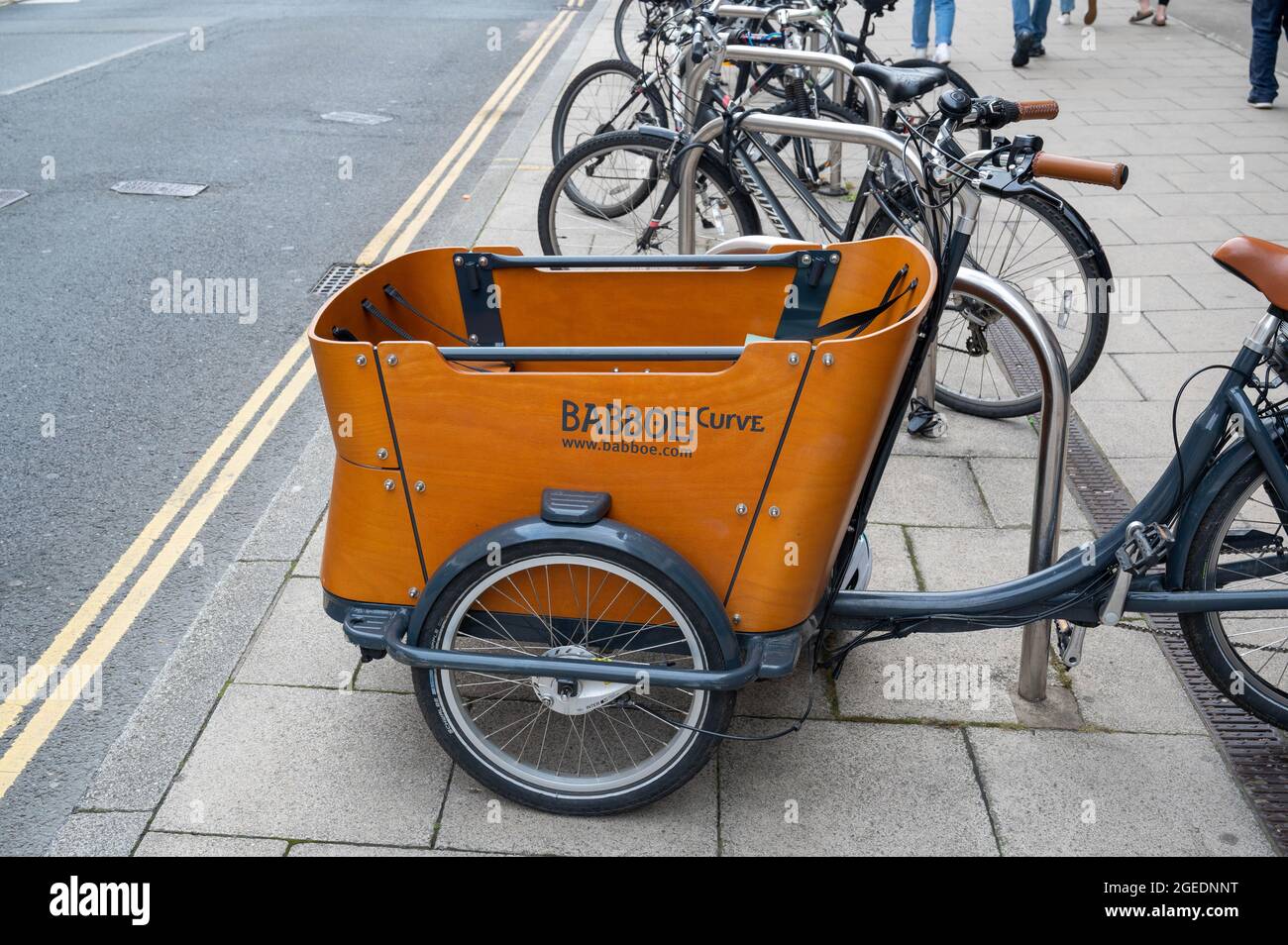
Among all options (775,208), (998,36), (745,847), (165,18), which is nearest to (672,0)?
(775,208)

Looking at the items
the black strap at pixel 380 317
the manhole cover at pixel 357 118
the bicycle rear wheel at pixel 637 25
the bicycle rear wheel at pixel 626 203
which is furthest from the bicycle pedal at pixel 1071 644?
the manhole cover at pixel 357 118

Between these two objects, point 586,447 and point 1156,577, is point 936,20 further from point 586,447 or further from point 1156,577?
point 586,447

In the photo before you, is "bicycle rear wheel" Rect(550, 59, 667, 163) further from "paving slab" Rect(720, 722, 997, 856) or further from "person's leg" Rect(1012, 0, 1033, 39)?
"paving slab" Rect(720, 722, 997, 856)

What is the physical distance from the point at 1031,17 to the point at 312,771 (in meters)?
10.6

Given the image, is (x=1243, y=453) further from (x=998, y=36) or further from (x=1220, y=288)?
(x=998, y=36)

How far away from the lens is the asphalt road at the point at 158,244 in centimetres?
411

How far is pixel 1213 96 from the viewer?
32.8 ft

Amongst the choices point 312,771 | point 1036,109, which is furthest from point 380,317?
point 1036,109

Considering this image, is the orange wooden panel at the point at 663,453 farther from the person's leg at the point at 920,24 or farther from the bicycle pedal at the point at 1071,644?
the person's leg at the point at 920,24

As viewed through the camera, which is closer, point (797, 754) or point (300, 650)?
point (797, 754)

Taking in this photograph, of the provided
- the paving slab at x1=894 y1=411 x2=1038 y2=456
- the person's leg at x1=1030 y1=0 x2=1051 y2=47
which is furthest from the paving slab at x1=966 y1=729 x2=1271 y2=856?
the person's leg at x1=1030 y1=0 x2=1051 y2=47

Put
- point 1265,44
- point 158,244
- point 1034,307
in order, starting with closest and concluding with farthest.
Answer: point 1034,307, point 158,244, point 1265,44

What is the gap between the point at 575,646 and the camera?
291cm

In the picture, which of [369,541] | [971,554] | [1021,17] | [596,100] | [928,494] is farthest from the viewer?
[1021,17]
